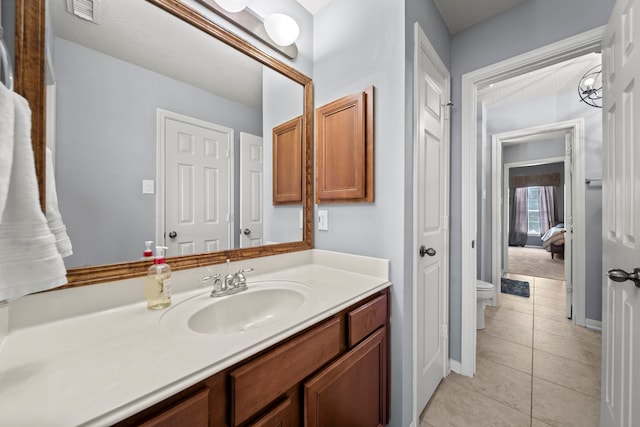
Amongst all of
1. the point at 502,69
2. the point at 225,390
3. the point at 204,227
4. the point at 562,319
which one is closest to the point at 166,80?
the point at 204,227

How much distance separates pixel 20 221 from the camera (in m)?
0.48

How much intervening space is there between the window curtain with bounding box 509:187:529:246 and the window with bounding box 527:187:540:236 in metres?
0.09

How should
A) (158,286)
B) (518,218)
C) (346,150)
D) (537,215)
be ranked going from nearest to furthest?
(158,286) < (346,150) < (537,215) < (518,218)

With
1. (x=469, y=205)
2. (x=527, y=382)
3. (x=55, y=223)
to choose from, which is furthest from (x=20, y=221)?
(x=527, y=382)

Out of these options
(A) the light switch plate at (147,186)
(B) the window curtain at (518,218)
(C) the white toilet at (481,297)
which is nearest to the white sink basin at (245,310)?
(A) the light switch plate at (147,186)

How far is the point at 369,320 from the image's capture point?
1.09 metres

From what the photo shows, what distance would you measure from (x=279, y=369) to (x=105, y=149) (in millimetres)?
933

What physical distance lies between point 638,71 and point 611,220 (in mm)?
626

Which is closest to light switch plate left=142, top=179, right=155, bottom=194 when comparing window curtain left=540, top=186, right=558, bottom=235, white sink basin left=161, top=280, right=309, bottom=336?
white sink basin left=161, top=280, right=309, bottom=336

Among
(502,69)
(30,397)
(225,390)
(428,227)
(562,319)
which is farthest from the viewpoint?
(562,319)

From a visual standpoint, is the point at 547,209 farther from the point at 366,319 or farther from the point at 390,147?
the point at 366,319

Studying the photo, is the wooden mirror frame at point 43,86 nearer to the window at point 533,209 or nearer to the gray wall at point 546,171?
the gray wall at point 546,171

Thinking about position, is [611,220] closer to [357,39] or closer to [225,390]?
[357,39]

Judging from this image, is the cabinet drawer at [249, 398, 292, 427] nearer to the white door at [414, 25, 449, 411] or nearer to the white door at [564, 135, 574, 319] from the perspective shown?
the white door at [414, 25, 449, 411]
